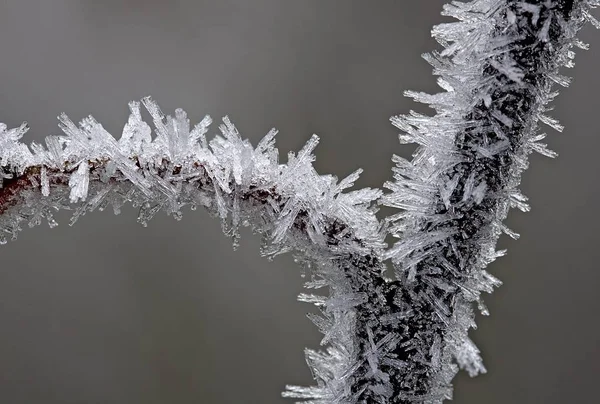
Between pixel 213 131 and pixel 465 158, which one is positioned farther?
pixel 213 131

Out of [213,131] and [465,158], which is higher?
[213,131]

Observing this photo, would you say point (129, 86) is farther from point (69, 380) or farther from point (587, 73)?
point (587, 73)

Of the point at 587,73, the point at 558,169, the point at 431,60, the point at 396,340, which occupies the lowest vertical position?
the point at 396,340

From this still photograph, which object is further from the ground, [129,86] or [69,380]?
[129,86]

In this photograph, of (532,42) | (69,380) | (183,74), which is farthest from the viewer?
(183,74)

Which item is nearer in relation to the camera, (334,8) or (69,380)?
(69,380)

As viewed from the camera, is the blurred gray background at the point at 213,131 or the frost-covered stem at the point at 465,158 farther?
the blurred gray background at the point at 213,131

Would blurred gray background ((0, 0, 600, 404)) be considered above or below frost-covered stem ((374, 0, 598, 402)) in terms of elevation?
above

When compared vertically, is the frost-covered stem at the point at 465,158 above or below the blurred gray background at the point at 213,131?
below

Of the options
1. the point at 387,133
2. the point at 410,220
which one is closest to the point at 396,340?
the point at 410,220

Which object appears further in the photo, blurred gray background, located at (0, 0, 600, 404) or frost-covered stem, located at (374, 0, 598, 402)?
blurred gray background, located at (0, 0, 600, 404)

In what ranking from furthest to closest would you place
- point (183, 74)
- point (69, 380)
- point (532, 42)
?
point (183, 74) < point (69, 380) < point (532, 42)
